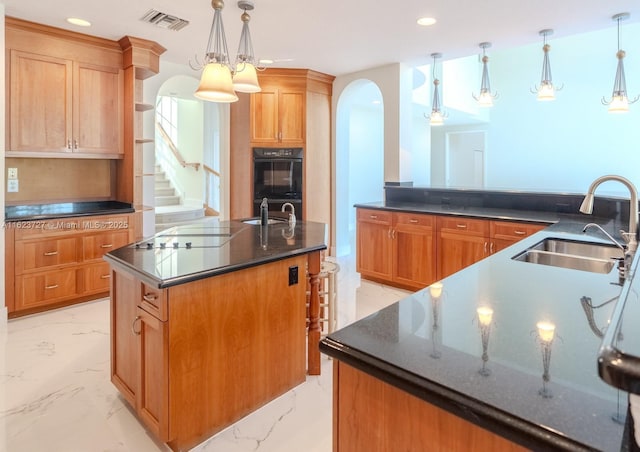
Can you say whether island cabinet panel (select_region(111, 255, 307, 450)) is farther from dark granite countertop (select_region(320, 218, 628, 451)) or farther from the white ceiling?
the white ceiling

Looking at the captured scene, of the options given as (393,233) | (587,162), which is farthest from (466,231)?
(587,162)

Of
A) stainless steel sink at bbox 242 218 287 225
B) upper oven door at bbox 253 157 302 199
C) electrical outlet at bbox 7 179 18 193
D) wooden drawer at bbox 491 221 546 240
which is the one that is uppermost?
upper oven door at bbox 253 157 302 199

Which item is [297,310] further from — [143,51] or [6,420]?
[143,51]

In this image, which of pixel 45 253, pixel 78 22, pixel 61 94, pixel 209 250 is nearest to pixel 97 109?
pixel 61 94

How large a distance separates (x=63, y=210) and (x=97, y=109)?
3.54 feet

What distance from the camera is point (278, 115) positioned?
5.45 meters

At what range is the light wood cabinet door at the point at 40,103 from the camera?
3.55 meters

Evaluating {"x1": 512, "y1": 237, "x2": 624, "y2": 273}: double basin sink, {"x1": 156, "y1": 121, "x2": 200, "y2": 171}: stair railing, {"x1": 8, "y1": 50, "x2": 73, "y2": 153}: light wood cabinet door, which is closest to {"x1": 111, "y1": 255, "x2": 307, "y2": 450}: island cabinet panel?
{"x1": 512, "y1": 237, "x2": 624, "y2": 273}: double basin sink

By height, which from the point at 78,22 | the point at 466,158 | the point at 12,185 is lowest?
the point at 12,185

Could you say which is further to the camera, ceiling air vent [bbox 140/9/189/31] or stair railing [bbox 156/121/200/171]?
stair railing [bbox 156/121/200/171]

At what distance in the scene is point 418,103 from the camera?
6.45m

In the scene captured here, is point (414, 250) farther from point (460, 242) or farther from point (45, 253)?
point (45, 253)

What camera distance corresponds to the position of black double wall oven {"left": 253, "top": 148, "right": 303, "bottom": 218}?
5461mm

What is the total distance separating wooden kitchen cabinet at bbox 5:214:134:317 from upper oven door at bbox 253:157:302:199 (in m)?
1.87
